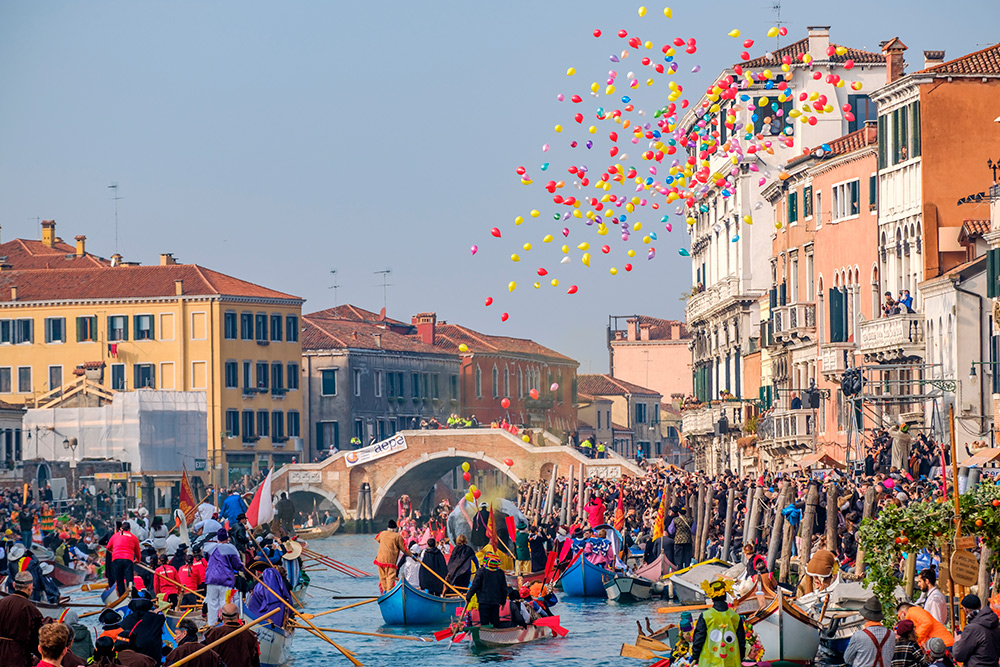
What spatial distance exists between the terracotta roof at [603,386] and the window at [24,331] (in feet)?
136

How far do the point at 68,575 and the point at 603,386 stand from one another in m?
68.9

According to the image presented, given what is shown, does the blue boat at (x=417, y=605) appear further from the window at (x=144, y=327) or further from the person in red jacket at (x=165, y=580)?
the window at (x=144, y=327)

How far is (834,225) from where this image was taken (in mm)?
43875

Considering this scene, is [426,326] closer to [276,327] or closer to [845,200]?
[276,327]

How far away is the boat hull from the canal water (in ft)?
0.66

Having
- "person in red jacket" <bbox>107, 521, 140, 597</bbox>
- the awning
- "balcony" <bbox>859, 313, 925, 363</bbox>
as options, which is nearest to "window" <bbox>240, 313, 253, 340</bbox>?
"balcony" <bbox>859, 313, 925, 363</bbox>

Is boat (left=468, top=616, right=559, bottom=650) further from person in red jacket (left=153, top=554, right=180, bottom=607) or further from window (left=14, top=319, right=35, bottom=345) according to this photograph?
window (left=14, top=319, right=35, bottom=345)

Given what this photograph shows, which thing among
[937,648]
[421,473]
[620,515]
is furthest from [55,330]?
[937,648]

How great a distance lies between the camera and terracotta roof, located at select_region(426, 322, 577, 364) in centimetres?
9319

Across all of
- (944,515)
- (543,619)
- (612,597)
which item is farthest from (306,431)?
(944,515)

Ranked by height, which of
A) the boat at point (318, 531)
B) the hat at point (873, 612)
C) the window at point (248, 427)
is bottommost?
the boat at point (318, 531)

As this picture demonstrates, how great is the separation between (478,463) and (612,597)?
4699 centimetres

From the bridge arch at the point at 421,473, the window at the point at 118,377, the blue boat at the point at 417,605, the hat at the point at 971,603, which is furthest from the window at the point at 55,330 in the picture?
the hat at the point at 971,603

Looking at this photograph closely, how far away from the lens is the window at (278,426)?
246ft
